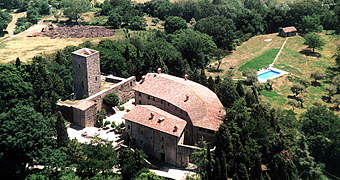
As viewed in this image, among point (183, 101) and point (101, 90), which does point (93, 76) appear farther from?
point (183, 101)

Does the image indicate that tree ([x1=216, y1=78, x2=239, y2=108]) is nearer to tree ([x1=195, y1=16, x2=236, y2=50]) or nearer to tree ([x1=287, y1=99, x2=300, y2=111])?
tree ([x1=287, y1=99, x2=300, y2=111])

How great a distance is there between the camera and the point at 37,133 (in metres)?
61.9

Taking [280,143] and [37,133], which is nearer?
[37,133]

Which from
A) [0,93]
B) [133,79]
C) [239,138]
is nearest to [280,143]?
[239,138]

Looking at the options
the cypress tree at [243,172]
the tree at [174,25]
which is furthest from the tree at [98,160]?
the tree at [174,25]

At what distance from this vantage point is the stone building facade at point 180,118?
2670 inches

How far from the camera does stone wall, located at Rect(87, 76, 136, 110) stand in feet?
261

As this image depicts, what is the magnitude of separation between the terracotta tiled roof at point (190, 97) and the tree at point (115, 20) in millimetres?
87285

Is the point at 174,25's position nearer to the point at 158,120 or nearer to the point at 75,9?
the point at 75,9

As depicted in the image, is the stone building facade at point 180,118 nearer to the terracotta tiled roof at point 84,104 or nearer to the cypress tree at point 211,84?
the terracotta tiled roof at point 84,104

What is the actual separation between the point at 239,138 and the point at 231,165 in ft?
17.7

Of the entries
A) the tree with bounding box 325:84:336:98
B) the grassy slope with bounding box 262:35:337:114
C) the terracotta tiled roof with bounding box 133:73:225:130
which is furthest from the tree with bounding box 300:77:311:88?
the terracotta tiled roof with bounding box 133:73:225:130

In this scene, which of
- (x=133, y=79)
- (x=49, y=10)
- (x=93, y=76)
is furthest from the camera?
(x=49, y=10)

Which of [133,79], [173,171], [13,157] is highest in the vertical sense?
[133,79]
